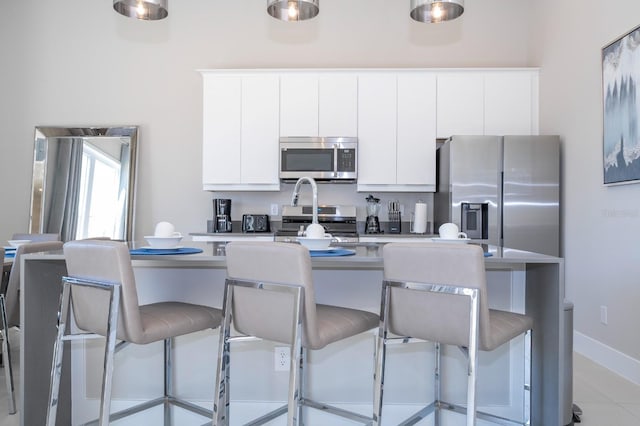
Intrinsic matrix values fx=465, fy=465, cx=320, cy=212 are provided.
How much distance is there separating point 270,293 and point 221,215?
291 cm

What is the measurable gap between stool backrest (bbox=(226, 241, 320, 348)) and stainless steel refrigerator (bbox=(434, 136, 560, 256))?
98.9 inches

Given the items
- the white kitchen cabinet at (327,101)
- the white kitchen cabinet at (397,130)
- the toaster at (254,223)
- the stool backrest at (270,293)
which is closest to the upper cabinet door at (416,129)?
the white kitchen cabinet at (397,130)

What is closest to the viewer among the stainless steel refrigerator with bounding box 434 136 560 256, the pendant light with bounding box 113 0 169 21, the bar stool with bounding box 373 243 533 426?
the bar stool with bounding box 373 243 533 426

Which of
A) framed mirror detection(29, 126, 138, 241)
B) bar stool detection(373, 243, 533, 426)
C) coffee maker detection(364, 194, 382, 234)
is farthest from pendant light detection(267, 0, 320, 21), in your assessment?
framed mirror detection(29, 126, 138, 241)

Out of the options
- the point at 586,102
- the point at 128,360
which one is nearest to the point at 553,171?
the point at 586,102

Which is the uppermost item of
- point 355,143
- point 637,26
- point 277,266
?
point 637,26

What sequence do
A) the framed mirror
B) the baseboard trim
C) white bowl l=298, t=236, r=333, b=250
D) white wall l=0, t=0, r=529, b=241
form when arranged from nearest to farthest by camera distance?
1. white bowl l=298, t=236, r=333, b=250
2. the baseboard trim
3. the framed mirror
4. white wall l=0, t=0, r=529, b=241

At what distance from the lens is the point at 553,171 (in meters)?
3.70

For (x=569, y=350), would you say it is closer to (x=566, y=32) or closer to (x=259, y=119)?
(x=566, y=32)

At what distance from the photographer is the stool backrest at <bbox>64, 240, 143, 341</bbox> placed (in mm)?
1577

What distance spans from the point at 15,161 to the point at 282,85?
279 centimetres

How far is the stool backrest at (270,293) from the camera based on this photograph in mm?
1500

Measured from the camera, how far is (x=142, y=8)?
261 centimetres

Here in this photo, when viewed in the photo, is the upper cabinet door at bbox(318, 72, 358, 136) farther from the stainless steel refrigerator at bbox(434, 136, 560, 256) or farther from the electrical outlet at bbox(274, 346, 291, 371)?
the electrical outlet at bbox(274, 346, 291, 371)
